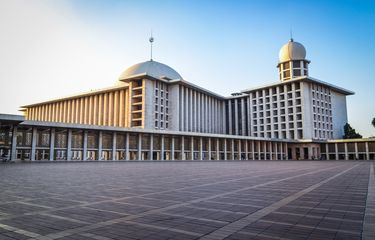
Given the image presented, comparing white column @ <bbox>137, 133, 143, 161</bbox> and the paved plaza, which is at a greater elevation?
white column @ <bbox>137, 133, 143, 161</bbox>

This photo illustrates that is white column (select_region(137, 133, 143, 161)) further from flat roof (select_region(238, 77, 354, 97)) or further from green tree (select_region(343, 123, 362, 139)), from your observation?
green tree (select_region(343, 123, 362, 139))

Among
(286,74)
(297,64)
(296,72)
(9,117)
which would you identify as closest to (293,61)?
(297,64)

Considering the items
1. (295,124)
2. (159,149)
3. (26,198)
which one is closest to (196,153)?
(159,149)

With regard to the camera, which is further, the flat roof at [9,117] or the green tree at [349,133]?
the green tree at [349,133]

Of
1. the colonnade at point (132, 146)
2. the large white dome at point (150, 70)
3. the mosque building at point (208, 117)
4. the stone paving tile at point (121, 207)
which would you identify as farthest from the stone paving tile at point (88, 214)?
the large white dome at point (150, 70)

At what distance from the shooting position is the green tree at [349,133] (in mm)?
92312

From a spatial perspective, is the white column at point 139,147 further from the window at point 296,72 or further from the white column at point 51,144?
the window at point 296,72

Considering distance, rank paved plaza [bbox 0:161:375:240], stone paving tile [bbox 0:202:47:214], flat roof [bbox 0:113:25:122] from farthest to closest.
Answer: flat roof [bbox 0:113:25:122], stone paving tile [bbox 0:202:47:214], paved plaza [bbox 0:161:375:240]

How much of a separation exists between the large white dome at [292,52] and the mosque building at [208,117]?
30 mm

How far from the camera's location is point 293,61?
3706 inches

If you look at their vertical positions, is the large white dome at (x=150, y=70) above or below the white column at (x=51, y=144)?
above

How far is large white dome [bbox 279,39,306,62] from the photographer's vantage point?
9400 cm

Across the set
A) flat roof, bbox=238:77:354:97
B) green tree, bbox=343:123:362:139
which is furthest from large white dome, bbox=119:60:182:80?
green tree, bbox=343:123:362:139

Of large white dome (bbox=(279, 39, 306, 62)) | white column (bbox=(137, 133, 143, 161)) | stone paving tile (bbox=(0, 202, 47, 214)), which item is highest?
large white dome (bbox=(279, 39, 306, 62))
